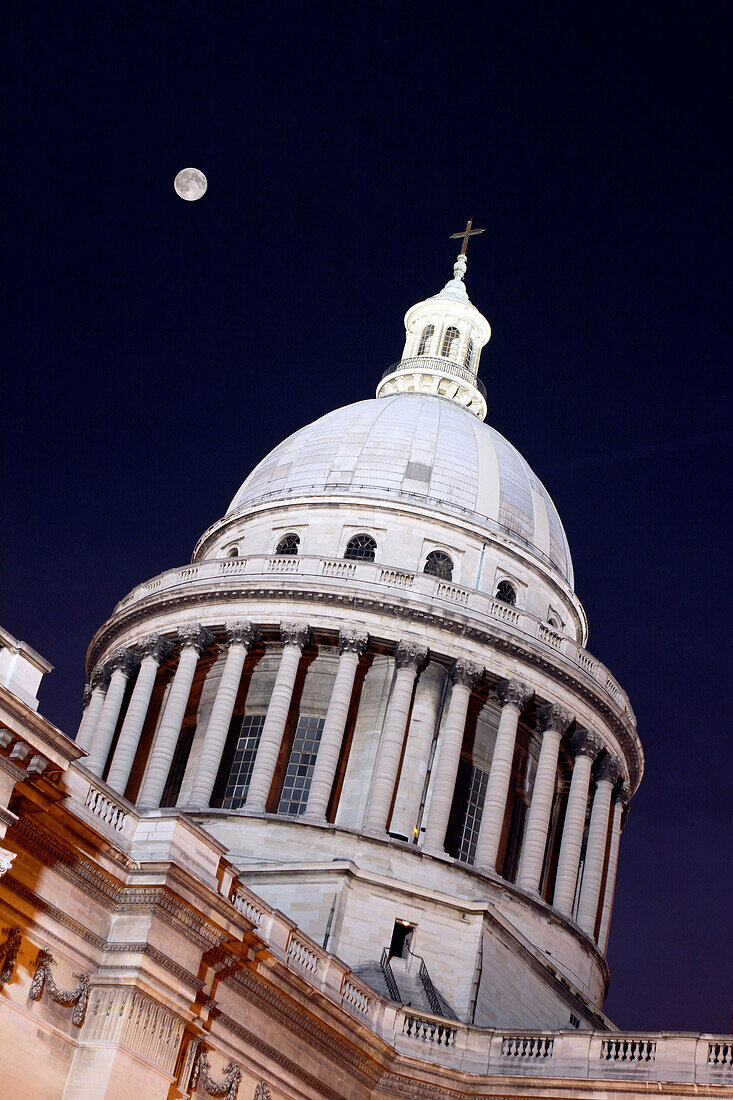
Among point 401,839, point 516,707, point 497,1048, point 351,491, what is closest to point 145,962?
point 497,1048

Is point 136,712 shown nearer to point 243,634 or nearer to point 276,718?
point 243,634

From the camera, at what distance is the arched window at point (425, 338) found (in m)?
75.9

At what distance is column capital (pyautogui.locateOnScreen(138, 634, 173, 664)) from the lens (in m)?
58.8

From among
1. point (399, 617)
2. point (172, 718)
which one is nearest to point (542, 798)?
point (399, 617)

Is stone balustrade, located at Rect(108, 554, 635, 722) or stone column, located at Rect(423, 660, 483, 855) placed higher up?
stone balustrade, located at Rect(108, 554, 635, 722)

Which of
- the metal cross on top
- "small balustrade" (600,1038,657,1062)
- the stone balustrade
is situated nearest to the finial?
the metal cross on top

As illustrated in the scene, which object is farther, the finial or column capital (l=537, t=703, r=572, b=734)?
the finial

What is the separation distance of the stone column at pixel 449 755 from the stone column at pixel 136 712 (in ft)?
36.7

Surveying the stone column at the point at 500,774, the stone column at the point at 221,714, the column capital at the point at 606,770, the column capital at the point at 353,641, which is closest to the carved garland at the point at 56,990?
the stone column at the point at 221,714

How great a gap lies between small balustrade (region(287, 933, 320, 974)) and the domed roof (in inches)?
1057

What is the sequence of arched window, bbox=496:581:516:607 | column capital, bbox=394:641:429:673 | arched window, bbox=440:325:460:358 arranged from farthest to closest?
arched window, bbox=440:325:460:358 < arched window, bbox=496:581:516:607 < column capital, bbox=394:641:429:673

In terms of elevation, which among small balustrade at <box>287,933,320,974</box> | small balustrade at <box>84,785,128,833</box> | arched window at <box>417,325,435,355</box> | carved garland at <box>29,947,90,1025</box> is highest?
arched window at <box>417,325,435,355</box>

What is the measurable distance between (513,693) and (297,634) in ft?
26.3

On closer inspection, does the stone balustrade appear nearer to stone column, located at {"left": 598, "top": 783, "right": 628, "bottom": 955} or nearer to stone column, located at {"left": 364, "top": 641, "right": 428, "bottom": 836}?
stone column, located at {"left": 364, "top": 641, "right": 428, "bottom": 836}
